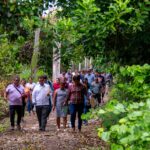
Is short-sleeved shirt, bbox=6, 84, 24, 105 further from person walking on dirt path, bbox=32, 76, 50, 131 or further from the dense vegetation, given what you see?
the dense vegetation

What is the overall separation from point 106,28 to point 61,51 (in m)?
1.83

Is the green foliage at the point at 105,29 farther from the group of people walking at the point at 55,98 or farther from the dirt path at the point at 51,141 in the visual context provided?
the group of people walking at the point at 55,98

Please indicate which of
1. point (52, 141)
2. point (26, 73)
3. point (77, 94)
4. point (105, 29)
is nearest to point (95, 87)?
point (77, 94)

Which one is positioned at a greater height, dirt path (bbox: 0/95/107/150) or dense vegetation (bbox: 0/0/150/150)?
dense vegetation (bbox: 0/0/150/150)

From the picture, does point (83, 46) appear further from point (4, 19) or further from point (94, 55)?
point (4, 19)

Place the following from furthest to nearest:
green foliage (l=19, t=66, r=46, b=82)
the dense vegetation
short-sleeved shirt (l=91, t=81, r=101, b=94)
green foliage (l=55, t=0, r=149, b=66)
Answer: green foliage (l=19, t=66, r=46, b=82) < short-sleeved shirt (l=91, t=81, r=101, b=94) < green foliage (l=55, t=0, r=149, b=66) < the dense vegetation

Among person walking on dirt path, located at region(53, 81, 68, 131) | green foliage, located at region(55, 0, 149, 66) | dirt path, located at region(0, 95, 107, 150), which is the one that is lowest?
dirt path, located at region(0, 95, 107, 150)

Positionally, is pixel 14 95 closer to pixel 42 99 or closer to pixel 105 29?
pixel 42 99

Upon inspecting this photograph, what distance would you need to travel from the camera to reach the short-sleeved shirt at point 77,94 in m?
13.4

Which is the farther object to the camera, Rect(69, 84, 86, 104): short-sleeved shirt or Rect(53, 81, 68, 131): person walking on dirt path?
Rect(53, 81, 68, 131): person walking on dirt path

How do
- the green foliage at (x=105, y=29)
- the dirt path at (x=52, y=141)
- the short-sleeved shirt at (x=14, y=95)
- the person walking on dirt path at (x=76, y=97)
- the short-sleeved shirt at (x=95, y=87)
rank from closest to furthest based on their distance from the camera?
1. the green foliage at (x=105, y=29)
2. the dirt path at (x=52, y=141)
3. the person walking on dirt path at (x=76, y=97)
4. the short-sleeved shirt at (x=14, y=95)
5. the short-sleeved shirt at (x=95, y=87)

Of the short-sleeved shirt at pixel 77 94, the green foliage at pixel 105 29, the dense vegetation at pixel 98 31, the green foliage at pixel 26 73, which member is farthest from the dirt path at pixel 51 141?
the green foliage at pixel 26 73

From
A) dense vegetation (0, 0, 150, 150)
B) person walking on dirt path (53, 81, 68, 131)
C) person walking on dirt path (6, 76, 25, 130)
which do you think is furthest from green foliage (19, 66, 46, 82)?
dense vegetation (0, 0, 150, 150)

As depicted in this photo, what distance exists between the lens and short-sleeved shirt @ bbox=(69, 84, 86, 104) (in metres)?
13.4
